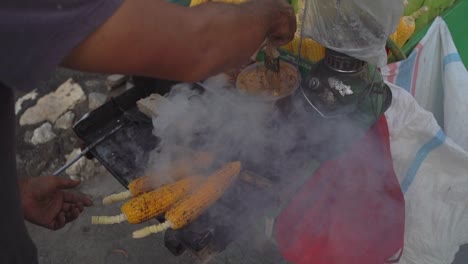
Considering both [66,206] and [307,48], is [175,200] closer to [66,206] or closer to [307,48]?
[66,206]

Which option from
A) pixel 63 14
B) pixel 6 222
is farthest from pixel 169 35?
pixel 6 222

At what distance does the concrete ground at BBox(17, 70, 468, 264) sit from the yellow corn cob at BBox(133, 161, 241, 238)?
121cm

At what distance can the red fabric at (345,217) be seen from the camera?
5.89 feet

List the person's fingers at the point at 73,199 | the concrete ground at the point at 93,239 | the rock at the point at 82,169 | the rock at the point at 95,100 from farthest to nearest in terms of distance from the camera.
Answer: the rock at the point at 95,100, the rock at the point at 82,169, the concrete ground at the point at 93,239, the person's fingers at the point at 73,199

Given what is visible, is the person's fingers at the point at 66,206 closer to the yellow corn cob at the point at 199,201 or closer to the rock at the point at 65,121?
the yellow corn cob at the point at 199,201

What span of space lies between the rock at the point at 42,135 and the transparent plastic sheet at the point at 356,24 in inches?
115

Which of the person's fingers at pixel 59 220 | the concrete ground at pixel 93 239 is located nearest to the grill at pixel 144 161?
the person's fingers at pixel 59 220

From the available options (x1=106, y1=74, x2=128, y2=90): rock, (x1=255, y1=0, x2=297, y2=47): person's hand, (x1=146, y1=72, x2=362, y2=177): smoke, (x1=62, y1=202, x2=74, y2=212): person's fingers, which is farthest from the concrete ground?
(x1=255, y1=0, x2=297, y2=47): person's hand

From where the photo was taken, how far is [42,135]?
3.78 metres

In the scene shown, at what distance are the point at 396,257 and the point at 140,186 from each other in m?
1.33

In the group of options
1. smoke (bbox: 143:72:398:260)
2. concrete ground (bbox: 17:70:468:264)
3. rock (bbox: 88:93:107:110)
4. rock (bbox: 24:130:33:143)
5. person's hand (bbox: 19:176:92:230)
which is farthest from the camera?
rock (bbox: 88:93:107:110)

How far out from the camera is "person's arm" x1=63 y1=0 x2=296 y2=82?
3.62 feet

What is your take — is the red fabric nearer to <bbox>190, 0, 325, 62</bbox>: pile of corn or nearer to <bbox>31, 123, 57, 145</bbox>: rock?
<bbox>190, 0, 325, 62</bbox>: pile of corn

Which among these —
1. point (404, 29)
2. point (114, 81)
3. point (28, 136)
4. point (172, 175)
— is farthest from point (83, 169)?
point (404, 29)
